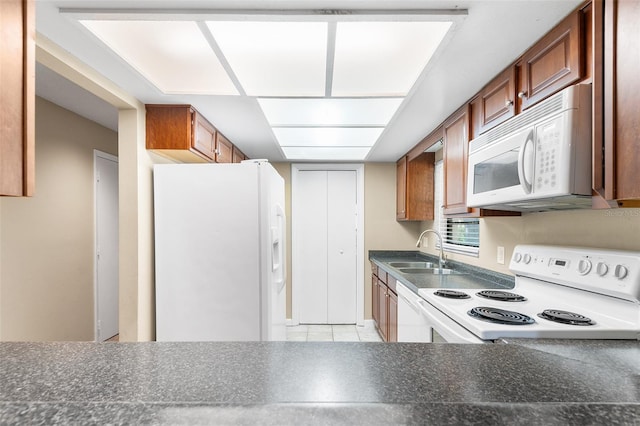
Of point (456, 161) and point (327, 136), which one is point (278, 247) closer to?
point (327, 136)

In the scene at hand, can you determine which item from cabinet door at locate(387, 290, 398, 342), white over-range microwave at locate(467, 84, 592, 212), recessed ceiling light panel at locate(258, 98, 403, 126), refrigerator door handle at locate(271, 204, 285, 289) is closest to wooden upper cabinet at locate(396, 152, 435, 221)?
cabinet door at locate(387, 290, 398, 342)

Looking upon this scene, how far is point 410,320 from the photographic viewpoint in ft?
7.45

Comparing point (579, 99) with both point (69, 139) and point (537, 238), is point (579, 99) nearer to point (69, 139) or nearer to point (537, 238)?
point (537, 238)

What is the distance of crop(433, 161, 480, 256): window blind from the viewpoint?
9.12ft

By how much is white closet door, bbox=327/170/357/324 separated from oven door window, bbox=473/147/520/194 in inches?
97.5

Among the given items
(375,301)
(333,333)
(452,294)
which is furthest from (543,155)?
(333,333)

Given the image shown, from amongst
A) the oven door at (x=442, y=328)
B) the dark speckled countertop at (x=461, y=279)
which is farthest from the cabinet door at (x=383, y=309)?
the oven door at (x=442, y=328)

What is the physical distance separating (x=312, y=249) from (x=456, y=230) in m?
1.85

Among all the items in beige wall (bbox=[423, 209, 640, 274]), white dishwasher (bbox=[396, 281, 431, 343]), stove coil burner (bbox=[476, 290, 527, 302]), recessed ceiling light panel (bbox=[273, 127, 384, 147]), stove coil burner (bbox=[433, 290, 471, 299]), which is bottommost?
white dishwasher (bbox=[396, 281, 431, 343])

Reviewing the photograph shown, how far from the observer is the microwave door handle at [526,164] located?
4.43 ft

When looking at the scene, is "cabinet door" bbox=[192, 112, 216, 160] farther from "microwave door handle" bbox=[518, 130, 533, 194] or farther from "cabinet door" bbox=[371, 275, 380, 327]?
"cabinet door" bbox=[371, 275, 380, 327]

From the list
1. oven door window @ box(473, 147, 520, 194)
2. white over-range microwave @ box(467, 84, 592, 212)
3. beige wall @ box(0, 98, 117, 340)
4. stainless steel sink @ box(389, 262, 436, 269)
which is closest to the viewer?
white over-range microwave @ box(467, 84, 592, 212)

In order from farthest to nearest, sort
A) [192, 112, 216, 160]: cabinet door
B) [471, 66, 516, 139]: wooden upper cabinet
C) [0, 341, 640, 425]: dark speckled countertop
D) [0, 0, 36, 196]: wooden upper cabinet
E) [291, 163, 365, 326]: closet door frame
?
[291, 163, 365, 326]: closet door frame, [192, 112, 216, 160]: cabinet door, [471, 66, 516, 139]: wooden upper cabinet, [0, 0, 36, 196]: wooden upper cabinet, [0, 341, 640, 425]: dark speckled countertop

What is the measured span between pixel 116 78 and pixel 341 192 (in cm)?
289
